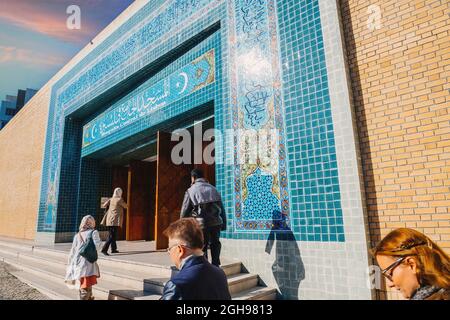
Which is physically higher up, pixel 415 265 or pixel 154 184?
pixel 154 184

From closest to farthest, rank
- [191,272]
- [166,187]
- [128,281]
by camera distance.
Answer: [191,272], [128,281], [166,187]

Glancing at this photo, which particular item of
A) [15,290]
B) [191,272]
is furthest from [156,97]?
[191,272]

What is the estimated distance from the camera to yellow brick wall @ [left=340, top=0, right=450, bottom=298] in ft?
9.68

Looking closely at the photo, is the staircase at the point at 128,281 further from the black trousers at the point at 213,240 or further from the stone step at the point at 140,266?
the black trousers at the point at 213,240

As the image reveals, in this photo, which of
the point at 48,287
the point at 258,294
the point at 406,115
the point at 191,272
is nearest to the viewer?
the point at 191,272

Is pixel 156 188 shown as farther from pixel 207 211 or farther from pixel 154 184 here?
pixel 154 184

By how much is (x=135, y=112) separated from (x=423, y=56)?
20.4 feet

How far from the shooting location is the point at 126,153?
28.3 feet

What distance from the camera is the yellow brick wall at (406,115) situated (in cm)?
295

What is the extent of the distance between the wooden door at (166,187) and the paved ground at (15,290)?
2116 mm

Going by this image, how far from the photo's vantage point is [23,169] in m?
12.4

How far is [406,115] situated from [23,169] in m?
14.2

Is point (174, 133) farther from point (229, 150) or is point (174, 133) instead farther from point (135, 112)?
point (229, 150)

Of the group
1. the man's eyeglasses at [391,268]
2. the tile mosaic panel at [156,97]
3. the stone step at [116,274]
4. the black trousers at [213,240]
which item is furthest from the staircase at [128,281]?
the tile mosaic panel at [156,97]
